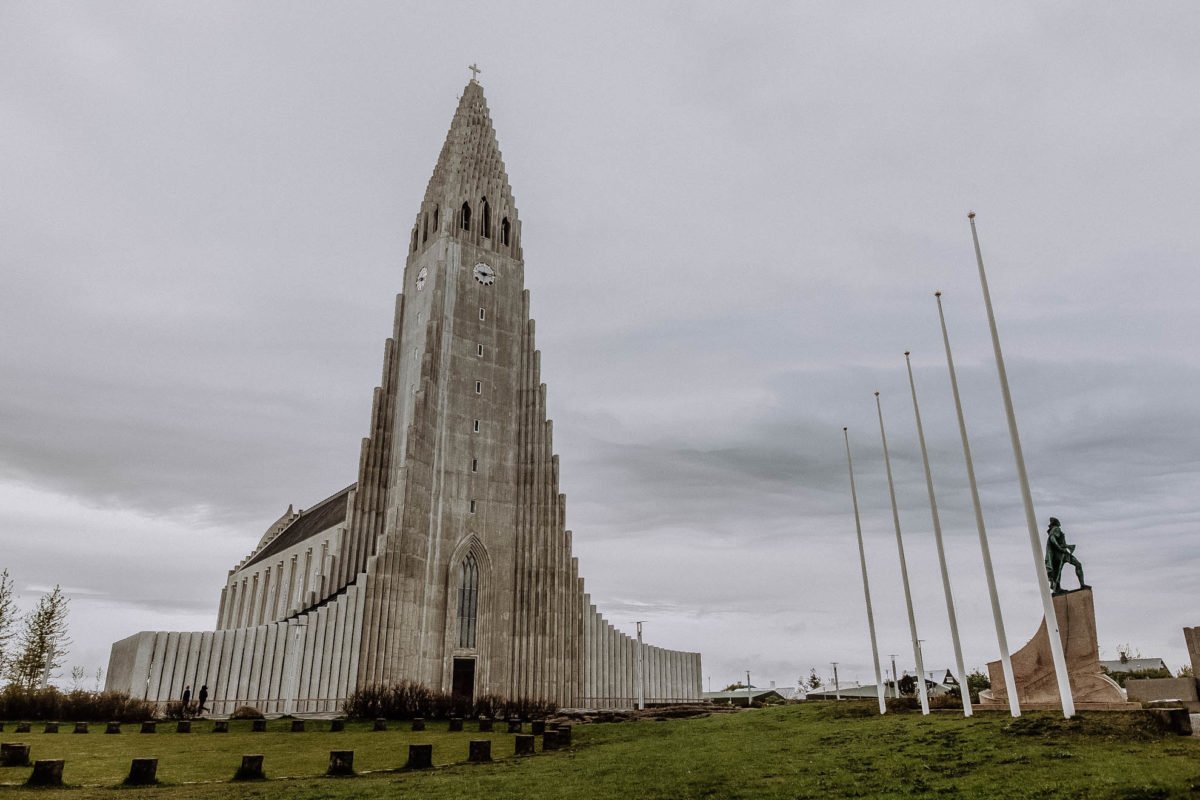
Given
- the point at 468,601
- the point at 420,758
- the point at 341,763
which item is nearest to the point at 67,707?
the point at 468,601

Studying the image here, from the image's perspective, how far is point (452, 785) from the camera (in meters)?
15.6

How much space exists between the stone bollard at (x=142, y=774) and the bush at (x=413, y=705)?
26.2 metres

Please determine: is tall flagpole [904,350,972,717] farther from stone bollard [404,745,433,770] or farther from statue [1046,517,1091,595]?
stone bollard [404,745,433,770]

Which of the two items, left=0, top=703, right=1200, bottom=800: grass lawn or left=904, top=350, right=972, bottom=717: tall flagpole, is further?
left=904, top=350, right=972, bottom=717: tall flagpole

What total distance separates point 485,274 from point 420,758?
44.8 metres

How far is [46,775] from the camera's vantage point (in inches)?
623

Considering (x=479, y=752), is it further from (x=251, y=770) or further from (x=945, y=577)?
(x=945, y=577)

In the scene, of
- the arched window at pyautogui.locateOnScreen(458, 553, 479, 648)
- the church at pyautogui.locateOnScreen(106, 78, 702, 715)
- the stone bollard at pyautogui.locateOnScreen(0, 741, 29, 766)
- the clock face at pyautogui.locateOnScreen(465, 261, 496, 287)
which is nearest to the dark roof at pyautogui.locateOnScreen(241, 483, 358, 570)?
the church at pyautogui.locateOnScreen(106, 78, 702, 715)

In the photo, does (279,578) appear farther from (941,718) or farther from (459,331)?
(941,718)

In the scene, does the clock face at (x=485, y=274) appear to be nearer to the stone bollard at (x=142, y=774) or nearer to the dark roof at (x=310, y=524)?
the dark roof at (x=310, y=524)

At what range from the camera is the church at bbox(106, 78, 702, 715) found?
4828cm

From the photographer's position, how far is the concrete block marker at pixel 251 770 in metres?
17.1

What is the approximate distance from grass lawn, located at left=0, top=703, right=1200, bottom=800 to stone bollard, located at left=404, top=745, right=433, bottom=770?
65 cm

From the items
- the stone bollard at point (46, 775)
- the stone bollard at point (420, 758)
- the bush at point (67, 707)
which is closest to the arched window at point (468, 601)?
the bush at point (67, 707)
